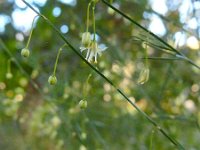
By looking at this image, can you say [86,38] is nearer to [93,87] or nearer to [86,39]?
[86,39]

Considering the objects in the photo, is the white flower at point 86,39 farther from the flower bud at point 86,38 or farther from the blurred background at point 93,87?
the blurred background at point 93,87

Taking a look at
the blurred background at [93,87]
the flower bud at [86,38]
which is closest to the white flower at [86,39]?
the flower bud at [86,38]

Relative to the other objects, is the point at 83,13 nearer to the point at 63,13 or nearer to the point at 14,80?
the point at 63,13

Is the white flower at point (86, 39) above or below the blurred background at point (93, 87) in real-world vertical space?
below

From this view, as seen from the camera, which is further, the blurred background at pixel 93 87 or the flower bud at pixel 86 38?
the blurred background at pixel 93 87

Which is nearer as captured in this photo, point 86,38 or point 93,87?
point 86,38

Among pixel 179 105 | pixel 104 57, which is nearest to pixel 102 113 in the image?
pixel 104 57

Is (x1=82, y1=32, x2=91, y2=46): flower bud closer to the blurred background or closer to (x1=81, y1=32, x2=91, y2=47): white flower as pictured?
(x1=81, y1=32, x2=91, y2=47): white flower

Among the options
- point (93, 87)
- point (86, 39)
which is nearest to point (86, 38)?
point (86, 39)

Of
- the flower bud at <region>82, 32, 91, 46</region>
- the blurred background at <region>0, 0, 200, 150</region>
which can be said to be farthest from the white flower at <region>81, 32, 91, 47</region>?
the blurred background at <region>0, 0, 200, 150</region>
